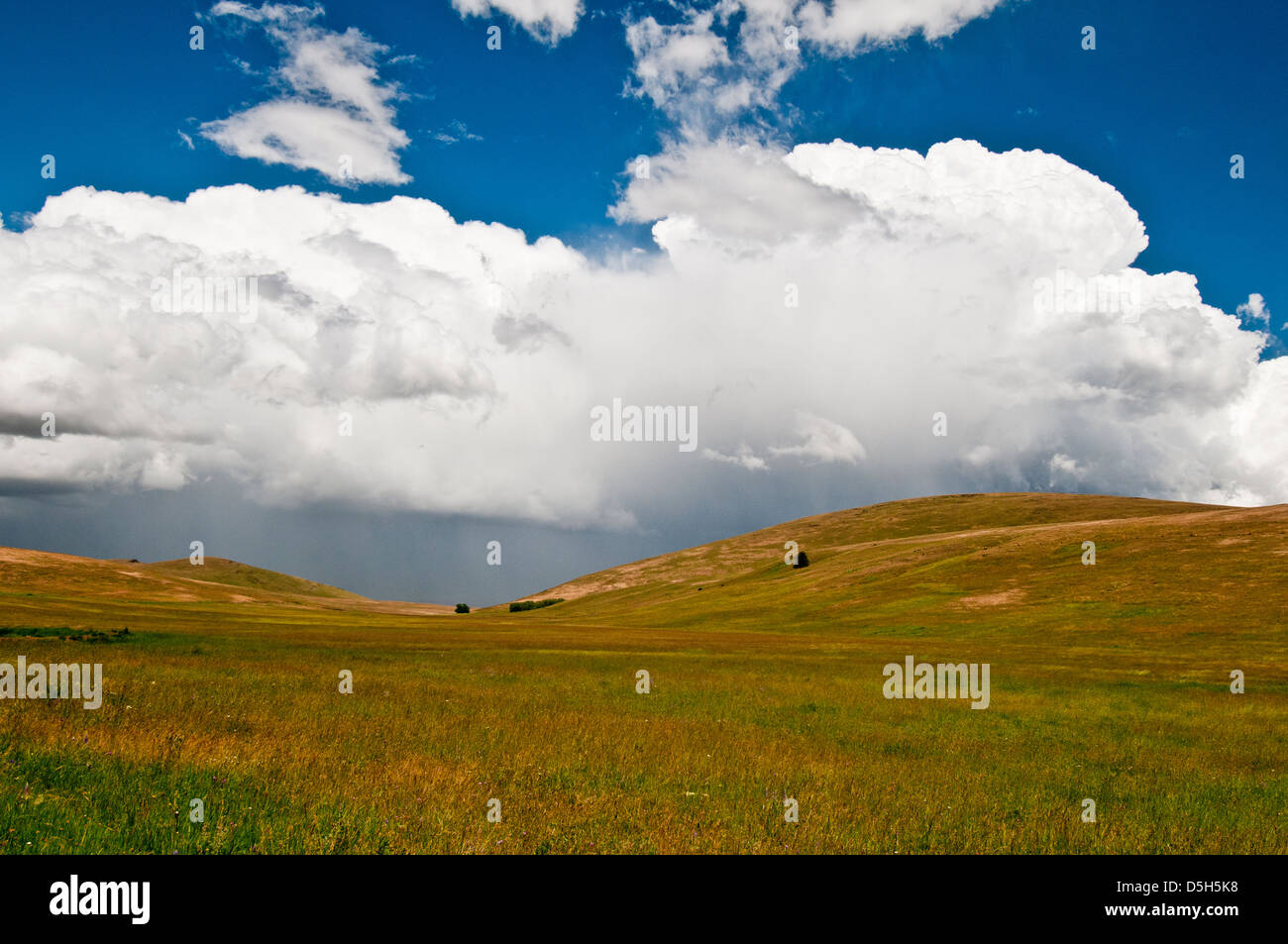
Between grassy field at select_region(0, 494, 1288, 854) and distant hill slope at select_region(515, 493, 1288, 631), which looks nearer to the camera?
grassy field at select_region(0, 494, 1288, 854)

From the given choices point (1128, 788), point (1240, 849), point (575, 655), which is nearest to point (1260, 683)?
point (1128, 788)

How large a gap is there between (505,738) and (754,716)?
10232 mm

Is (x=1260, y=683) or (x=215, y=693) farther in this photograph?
(x=1260, y=683)

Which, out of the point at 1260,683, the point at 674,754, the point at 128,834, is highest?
the point at 128,834

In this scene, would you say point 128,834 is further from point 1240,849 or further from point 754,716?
point 754,716

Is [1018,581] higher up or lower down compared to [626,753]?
higher up

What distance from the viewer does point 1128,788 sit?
48.9 ft

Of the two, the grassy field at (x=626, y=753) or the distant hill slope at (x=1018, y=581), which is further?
the distant hill slope at (x=1018, y=581)

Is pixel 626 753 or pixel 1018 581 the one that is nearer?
pixel 626 753

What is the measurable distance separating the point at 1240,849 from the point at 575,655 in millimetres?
39536
